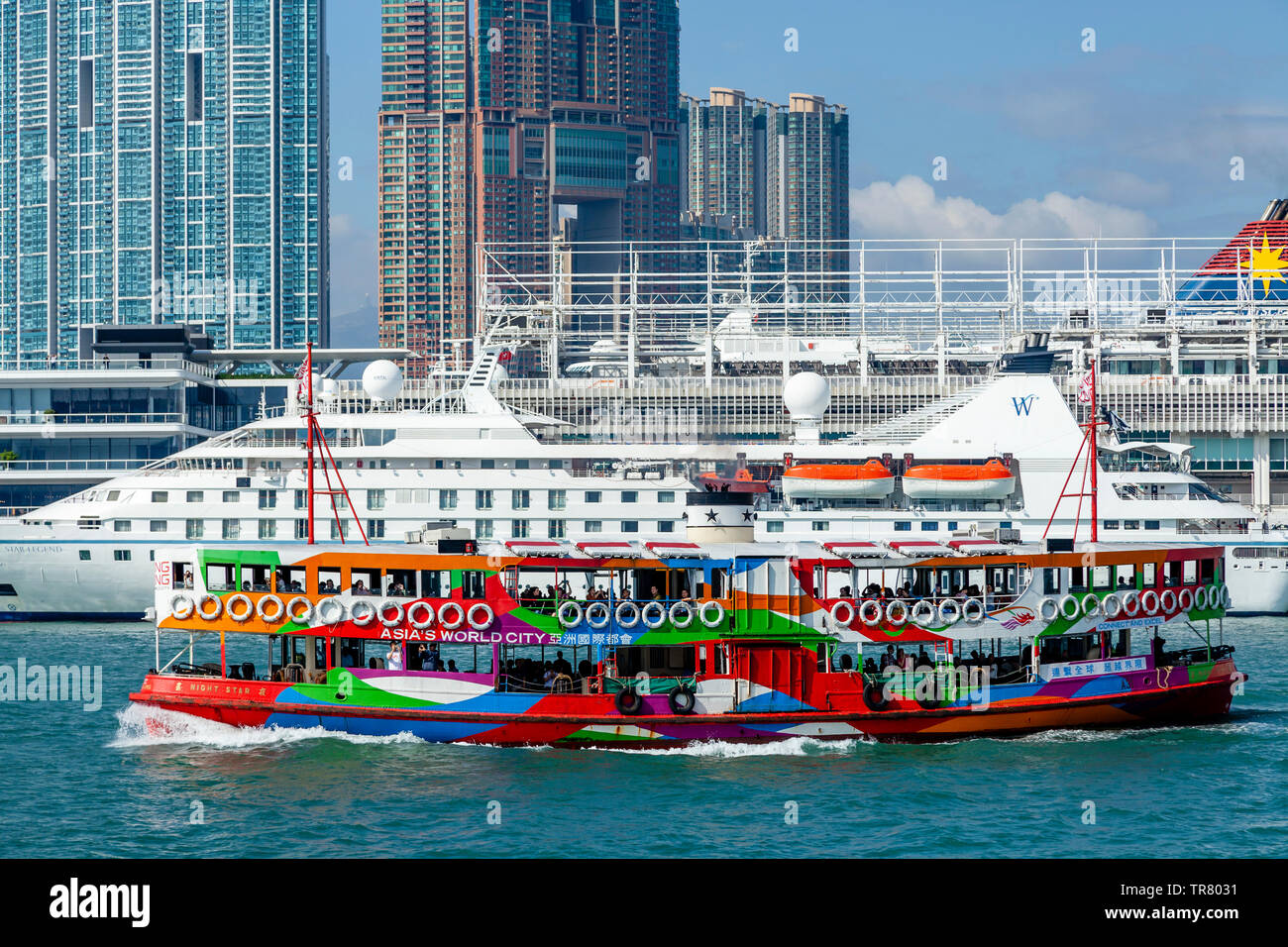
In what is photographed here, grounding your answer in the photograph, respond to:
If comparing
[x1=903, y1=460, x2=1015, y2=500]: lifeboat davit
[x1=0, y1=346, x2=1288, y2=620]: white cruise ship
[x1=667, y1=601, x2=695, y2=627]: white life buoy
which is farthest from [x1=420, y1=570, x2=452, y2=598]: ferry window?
[x1=903, y1=460, x2=1015, y2=500]: lifeboat davit

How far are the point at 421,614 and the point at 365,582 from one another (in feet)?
5.45

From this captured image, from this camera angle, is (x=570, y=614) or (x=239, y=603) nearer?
(x=570, y=614)

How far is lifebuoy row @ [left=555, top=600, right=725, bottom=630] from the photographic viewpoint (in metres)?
31.4

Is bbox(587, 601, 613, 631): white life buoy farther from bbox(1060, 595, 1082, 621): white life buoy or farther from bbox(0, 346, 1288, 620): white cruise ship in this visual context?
bbox(0, 346, 1288, 620): white cruise ship

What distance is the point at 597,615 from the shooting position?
3145cm

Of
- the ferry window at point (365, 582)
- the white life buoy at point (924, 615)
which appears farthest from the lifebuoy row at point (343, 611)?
the white life buoy at point (924, 615)

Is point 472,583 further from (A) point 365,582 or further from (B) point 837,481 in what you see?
(B) point 837,481

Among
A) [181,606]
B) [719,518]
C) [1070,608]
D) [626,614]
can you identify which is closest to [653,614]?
[626,614]

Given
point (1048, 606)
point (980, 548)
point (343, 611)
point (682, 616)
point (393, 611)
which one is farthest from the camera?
point (980, 548)

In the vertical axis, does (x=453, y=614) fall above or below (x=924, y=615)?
above

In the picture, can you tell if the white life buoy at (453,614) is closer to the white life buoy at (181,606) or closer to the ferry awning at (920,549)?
the white life buoy at (181,606)

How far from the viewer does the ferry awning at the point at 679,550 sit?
104 ft
